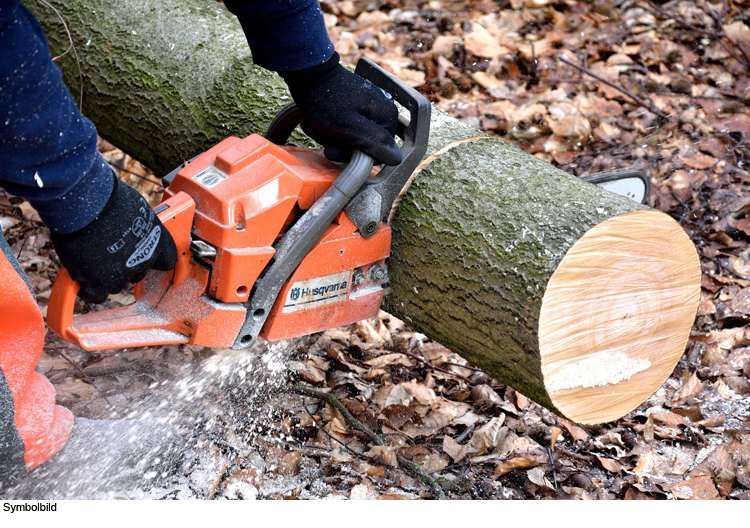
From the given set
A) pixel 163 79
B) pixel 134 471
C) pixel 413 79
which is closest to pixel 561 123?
pixel 413 79

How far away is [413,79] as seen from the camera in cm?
484

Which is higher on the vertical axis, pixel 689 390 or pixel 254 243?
pixel 254 243

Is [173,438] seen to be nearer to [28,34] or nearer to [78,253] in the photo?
[78,253]

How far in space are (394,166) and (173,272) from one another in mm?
816

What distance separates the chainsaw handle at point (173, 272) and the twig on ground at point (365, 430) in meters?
0.97

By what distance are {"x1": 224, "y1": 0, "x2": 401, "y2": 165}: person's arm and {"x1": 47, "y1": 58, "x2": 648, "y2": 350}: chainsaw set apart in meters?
0.08

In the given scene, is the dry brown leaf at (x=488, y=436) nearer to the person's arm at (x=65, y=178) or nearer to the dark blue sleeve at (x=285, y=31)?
the person's arm at (x=65, y=178)

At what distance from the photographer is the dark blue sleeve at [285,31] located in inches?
82.6

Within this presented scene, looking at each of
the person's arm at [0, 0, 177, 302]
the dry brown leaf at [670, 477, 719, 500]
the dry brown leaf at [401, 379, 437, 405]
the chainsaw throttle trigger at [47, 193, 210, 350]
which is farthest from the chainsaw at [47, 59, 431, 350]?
the dry brown leaf at [670, 477, 719, 500]

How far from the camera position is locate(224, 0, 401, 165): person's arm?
2117 millimetres

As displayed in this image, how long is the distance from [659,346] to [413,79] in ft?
9.75

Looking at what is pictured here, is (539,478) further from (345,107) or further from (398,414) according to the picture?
(345,107)

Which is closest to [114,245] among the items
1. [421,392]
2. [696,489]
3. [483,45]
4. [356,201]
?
[356,201]

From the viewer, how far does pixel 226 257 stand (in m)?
2.07
